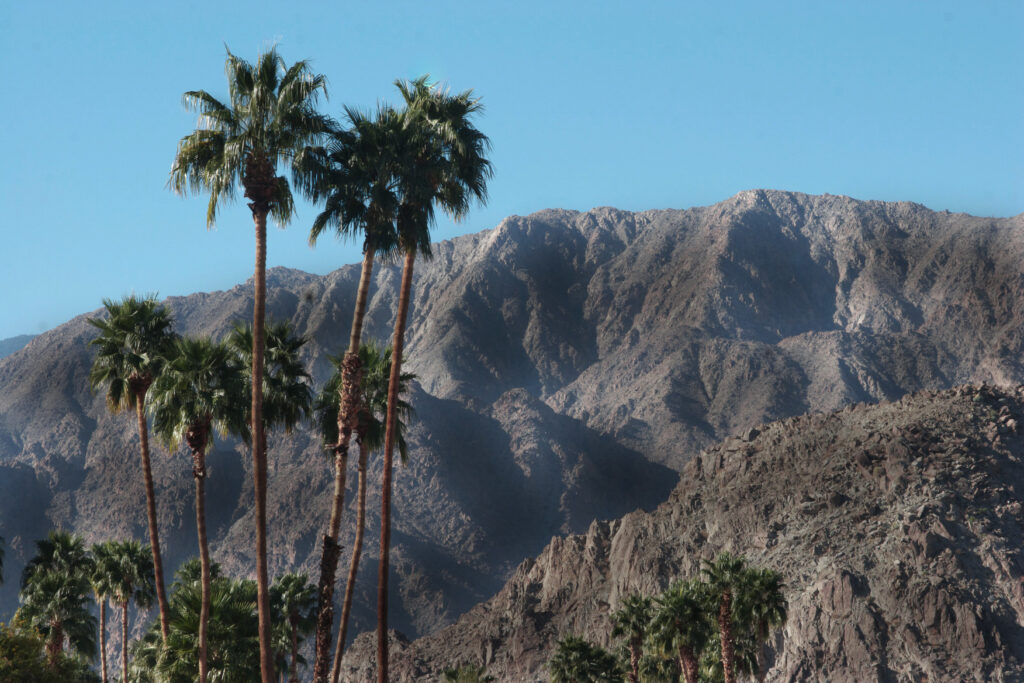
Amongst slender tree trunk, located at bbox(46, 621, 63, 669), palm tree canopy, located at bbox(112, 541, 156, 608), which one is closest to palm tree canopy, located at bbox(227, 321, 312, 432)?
slender tree trunk, located at bbox(46, 621, 63, 669)

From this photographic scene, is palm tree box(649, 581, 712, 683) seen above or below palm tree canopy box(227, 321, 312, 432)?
below

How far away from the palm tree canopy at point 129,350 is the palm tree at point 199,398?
10.2 feet

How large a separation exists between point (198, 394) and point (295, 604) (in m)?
21.0

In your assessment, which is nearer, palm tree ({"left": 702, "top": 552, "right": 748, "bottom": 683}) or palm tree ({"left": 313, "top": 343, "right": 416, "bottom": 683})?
palm tree ({"left": 313, "top": 343, "right": 416, "bottom": 683})

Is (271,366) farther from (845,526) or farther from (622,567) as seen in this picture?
(622,567)

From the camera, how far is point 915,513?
112m

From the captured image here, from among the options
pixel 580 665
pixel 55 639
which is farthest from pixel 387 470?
pixel 580 665

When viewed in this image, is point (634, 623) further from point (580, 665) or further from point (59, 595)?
point (59, 595)

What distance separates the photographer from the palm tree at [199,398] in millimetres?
34781

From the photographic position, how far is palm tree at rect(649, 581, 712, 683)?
54.1m

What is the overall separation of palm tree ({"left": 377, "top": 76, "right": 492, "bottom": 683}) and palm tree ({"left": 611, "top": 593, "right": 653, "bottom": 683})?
30.2 m

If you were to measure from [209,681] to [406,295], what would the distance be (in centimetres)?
1339

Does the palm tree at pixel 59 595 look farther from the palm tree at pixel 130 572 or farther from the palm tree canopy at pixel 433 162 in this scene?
the palm tree canopy at pixel 433 162

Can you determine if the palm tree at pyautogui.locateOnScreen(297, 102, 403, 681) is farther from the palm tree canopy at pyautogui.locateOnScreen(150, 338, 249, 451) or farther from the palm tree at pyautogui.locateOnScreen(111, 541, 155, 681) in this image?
the palm tree at pyautogui.locateOnScreen(111, 541, 155, 681)
